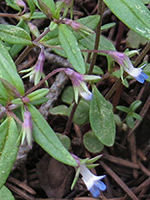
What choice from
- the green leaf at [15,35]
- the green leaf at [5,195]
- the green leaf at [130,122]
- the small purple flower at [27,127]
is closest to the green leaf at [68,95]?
the green leaf at [130,122]

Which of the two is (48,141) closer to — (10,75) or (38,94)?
(38,94)

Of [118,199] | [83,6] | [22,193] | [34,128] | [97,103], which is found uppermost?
[83,6]

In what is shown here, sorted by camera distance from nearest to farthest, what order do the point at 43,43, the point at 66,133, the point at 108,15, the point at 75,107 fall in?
the point at 43,43 < the point at 75,107 < the point at 66,133 < the point at 108,15

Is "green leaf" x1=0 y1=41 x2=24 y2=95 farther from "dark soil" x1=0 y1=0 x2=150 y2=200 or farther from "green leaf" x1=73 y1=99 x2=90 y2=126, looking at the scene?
"dark soil" x1=0 y1=0 x2=150 y2=200

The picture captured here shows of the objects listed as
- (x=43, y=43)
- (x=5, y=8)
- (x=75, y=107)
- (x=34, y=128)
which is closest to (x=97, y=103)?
(x=75, y=107)

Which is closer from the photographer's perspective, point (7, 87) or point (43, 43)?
point (7, 87)

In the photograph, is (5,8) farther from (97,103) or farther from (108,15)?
(97,103)
